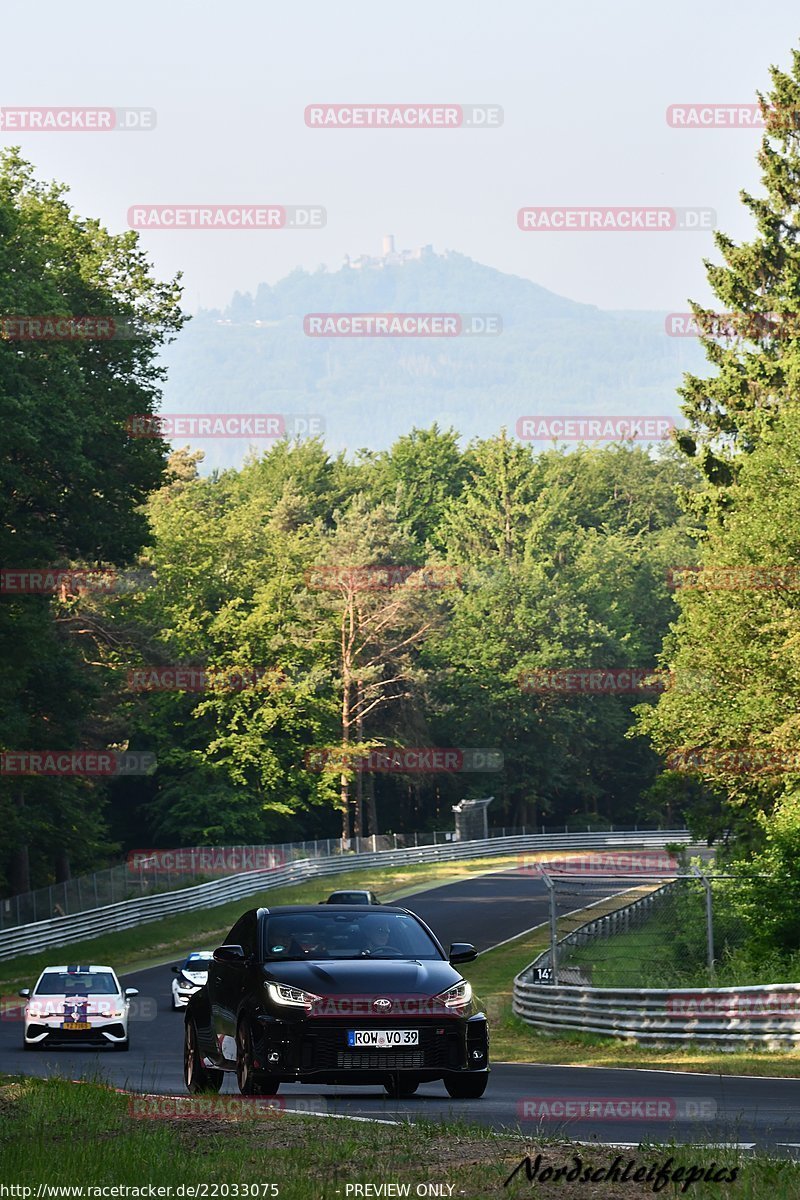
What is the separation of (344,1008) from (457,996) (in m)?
0.92

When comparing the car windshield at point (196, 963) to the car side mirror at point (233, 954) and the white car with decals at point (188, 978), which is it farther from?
the car side mirror at point (233, 954)

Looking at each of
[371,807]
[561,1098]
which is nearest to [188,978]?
[561,1098]

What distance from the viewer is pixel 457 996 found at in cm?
1427

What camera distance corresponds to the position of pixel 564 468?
141 m

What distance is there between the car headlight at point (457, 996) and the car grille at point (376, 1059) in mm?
434

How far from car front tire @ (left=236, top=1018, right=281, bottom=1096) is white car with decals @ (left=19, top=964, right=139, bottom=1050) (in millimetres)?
13969

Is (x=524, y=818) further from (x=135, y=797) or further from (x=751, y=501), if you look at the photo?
(x=751, y=501)

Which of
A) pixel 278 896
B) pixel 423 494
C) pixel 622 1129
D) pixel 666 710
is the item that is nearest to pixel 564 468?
pixel 423 494

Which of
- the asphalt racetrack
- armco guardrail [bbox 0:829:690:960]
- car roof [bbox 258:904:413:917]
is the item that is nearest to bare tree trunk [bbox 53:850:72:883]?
armco guardrail [bbox 0:829:690:960]

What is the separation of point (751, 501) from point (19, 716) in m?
19.8

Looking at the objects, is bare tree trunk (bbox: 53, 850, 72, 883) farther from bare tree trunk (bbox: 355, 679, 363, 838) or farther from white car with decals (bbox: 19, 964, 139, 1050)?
white car with decals (bbox: 19, 964, 139, 1050)

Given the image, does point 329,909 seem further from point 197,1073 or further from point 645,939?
point 645,939

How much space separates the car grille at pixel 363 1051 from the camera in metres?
13.9

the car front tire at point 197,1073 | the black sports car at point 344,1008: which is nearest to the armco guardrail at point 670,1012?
the black sports car at point 344,1008
